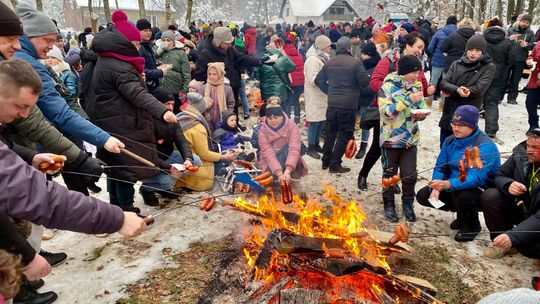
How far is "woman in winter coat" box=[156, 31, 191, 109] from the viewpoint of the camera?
8922 millimetres

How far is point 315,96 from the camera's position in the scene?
8336mm

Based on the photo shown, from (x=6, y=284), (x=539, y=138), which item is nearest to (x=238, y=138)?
(x=539, y=138)

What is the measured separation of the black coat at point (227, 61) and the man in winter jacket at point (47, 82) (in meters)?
4.31

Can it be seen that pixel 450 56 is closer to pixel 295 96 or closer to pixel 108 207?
pixel 295 96

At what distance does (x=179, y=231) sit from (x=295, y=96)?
653 centimetres

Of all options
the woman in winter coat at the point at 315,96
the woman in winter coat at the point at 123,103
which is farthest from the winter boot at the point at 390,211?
the woman in winter coat at the point at 123,103

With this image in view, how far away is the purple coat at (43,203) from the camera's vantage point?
218cm

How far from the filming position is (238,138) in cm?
766

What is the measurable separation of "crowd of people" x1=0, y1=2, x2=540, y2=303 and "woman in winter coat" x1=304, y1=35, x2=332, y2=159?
0.09 ft

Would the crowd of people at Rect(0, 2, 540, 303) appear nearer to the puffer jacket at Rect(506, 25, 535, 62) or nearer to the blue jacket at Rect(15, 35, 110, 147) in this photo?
the blue jacket at Rect(15, 35, 110, 147)

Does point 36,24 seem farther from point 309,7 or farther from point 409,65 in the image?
point 309,7

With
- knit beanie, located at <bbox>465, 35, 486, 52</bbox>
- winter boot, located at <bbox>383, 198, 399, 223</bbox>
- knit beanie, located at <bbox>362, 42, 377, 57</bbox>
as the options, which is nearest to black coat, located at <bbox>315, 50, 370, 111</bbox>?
knit beanie, located at <bbox>465, 35, 486, 52</bbox>

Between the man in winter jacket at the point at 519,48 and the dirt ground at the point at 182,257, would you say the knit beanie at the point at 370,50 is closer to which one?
the man in winter jacket at the point at 519,48

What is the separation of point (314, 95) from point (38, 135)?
18.8ft
